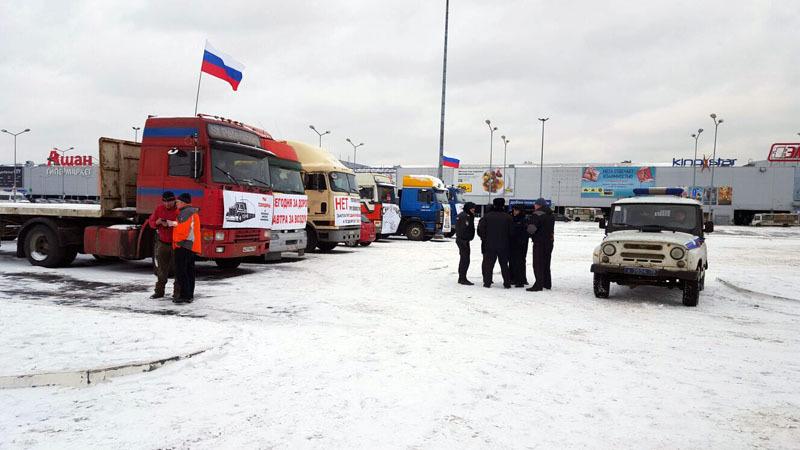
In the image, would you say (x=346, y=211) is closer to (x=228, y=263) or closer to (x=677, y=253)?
(x=228, y=263)

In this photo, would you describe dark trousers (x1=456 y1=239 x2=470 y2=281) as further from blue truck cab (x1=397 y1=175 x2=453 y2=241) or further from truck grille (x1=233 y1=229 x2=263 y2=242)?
blue truck cab (x1=397 y1=175 x2=453 y2=241)

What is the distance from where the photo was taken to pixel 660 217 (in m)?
10.1

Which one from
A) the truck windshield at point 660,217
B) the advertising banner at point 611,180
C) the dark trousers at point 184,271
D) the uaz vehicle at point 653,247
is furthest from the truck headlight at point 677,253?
the advertising banner at point 611,180

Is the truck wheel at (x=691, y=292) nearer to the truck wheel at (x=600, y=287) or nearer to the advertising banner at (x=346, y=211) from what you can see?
the truck wheel at (x=600, y=287)

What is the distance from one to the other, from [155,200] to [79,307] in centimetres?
349

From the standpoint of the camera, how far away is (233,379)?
4.62 meters

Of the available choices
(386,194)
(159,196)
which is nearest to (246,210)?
(159,196)

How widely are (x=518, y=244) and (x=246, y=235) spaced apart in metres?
5.57

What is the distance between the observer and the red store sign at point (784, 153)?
6297cm

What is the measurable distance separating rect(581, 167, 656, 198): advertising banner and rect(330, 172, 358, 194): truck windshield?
4911cm

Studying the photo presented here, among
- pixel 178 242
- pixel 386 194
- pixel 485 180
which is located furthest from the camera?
pixel 485 180

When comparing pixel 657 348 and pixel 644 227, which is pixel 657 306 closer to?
pixel 644 227

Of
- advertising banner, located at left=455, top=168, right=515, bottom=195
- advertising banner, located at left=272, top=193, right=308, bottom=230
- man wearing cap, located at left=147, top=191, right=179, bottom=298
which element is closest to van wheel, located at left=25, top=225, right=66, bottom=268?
advertising banner, located at left=272, top=193, right=308, bottom=230

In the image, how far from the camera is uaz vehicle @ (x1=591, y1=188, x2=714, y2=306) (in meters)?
8.76
